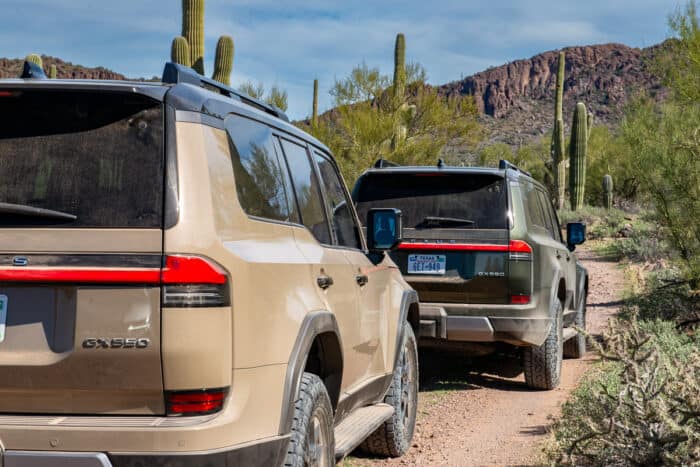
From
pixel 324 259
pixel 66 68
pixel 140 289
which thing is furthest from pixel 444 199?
pixel 66 68

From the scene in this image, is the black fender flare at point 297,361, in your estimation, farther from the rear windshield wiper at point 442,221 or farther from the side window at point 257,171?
the rear windshield wiper at point 442,221

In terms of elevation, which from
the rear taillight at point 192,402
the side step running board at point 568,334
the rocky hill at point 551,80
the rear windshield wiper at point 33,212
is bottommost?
the side step running board at point 568,334

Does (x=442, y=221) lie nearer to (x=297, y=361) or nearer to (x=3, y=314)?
(x=297, y=361)

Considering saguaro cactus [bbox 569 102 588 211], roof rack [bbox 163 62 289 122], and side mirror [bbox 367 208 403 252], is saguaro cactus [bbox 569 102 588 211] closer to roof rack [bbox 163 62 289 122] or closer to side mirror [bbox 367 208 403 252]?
side mirror [bbox 367 208 403 252]

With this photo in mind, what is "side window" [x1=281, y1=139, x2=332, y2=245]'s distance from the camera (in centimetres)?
421

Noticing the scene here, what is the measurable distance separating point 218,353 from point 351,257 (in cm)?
188

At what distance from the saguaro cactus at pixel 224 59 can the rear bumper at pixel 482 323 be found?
15667 millimetres

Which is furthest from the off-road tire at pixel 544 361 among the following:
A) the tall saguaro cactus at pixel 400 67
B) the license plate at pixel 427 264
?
the tall saguaro cactus at pixel 400 67

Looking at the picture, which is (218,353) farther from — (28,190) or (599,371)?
(599,371)

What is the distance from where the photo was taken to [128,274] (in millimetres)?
2912

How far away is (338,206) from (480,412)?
3.03 m

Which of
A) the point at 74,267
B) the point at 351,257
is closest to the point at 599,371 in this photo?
the point at 351,257

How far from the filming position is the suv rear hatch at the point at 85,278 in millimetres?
2914

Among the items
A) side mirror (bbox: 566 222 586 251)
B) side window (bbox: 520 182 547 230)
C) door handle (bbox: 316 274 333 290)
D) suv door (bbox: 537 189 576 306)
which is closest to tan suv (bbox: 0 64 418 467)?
door handle (bbox: 316 274 333 290)
